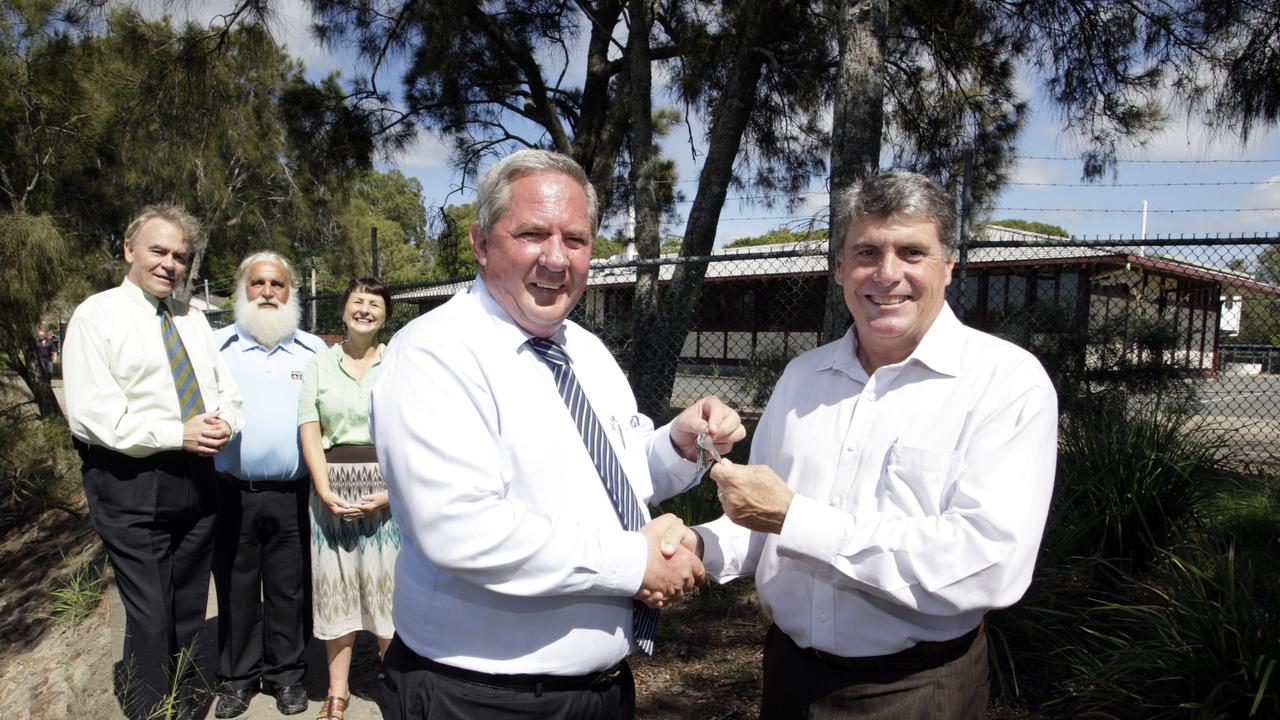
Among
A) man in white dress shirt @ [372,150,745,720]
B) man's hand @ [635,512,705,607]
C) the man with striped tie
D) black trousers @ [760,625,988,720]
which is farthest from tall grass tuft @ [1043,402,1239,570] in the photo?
the man with striped tie

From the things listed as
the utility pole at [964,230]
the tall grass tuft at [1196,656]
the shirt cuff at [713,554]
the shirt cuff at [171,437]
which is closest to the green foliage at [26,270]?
the shirt cuff at [171,437]

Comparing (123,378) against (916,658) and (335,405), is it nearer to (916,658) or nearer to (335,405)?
(335,405)

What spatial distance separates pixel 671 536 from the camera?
1923mm

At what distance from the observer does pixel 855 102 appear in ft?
16.0

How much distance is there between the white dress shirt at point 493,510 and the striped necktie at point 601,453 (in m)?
0.03

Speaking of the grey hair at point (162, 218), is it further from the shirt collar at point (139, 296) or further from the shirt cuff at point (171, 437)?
the shirt cuff at point (171, 437)

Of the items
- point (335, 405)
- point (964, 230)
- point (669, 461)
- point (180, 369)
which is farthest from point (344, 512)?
point (964, 230)

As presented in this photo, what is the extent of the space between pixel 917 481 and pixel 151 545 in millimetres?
3061

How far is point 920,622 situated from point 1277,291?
18.6ft

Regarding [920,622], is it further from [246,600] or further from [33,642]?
[33,642]

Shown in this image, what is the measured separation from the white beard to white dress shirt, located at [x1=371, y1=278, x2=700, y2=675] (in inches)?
88.8

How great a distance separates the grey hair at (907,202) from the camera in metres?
1.95

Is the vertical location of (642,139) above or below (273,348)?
above

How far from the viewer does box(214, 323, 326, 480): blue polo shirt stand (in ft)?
12.0
